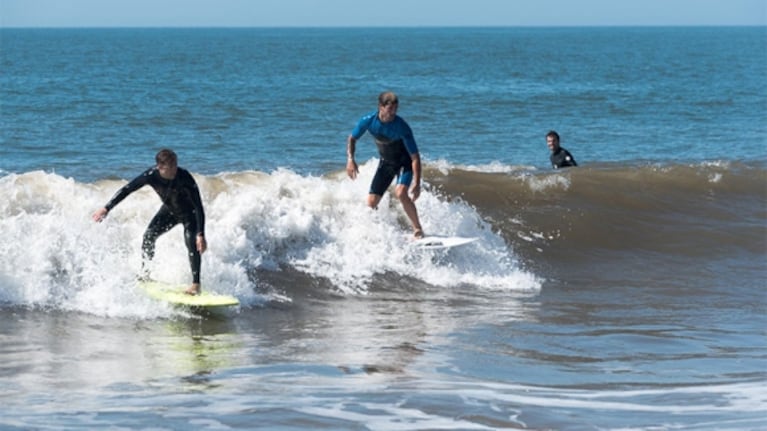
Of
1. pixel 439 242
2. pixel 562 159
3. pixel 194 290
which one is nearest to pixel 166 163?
pixel 194 290

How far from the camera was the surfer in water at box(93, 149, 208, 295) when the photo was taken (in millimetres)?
10133

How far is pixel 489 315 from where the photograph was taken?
36.3ft

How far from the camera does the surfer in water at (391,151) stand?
11.6 meters

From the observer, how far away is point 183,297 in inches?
409

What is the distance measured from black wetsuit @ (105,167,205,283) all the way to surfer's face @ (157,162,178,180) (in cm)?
4

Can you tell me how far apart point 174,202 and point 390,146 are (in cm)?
256

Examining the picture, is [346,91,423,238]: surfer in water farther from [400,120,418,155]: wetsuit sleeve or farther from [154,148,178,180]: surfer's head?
[154,148,178,180]: surfer's head

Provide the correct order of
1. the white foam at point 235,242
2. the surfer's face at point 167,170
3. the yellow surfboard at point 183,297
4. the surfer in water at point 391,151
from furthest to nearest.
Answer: the surfer in water at point 391,151 < the white foam at point 235,242 < the yellow surfboard at point 183,297 < the surfer's face at point 167,170

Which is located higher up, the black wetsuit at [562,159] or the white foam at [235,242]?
the black wetsuit at [562,159]

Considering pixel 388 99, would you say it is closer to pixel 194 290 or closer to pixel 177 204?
pixel 177 204

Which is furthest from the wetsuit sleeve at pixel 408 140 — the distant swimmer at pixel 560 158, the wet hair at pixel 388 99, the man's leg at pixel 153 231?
the distant swimmer at pixel 560 158

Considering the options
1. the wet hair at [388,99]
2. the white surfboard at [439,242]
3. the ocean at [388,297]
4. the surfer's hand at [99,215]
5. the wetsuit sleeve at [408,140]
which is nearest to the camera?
the ocean at [388,297]

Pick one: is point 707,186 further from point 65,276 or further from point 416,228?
point 65,276

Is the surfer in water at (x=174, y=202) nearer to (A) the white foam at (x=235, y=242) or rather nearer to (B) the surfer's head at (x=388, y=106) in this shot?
(A) the white foam at (x=235, y=242)
